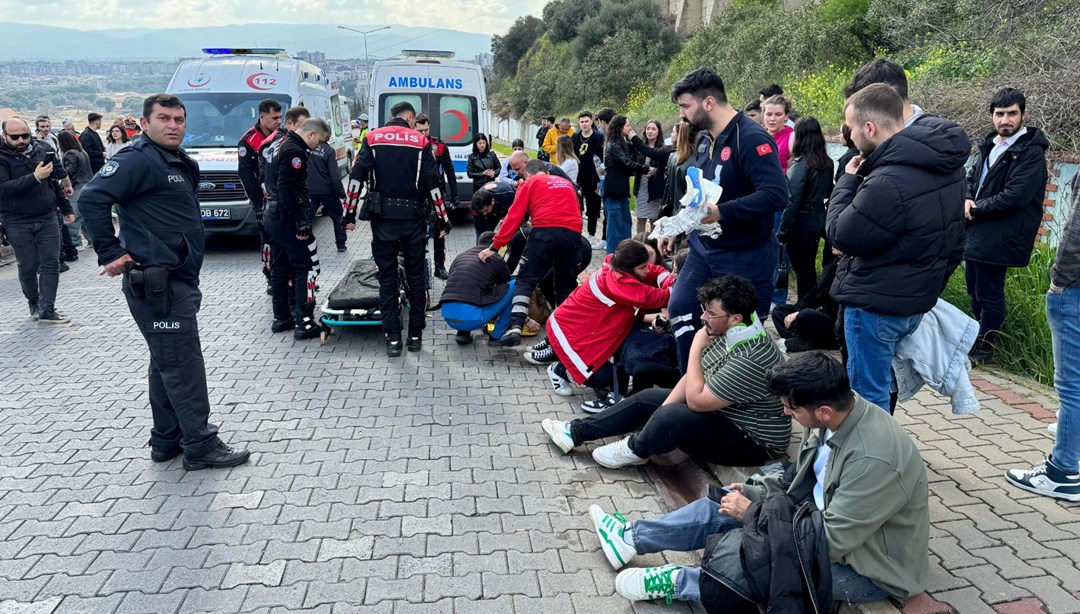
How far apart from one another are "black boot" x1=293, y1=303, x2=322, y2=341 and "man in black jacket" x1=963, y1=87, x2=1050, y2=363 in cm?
537

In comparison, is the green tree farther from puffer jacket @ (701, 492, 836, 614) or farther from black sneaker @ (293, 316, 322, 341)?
puffer jacket @ (701, 492, 836, 614)

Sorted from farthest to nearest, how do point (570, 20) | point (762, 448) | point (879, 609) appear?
point (570, 20) < point (762, 448) < point (879, 609)

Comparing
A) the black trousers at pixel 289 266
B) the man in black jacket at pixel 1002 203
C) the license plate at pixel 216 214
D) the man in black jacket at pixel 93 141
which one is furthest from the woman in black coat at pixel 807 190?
the man in black jacket at pixel 93 141

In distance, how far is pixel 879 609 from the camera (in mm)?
2703

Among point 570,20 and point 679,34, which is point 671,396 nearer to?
point 679,34

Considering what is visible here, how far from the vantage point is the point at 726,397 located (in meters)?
3.60

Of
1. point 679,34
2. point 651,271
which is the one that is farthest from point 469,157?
point 679,34

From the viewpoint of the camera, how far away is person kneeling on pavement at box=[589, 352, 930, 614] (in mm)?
2584

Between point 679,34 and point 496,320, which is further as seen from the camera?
point 679,34

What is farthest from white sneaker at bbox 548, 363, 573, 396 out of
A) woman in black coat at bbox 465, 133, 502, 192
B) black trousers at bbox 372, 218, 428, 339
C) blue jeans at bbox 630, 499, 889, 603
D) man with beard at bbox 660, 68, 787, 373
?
woman in black coat at bbox 465, 133, 502, 192

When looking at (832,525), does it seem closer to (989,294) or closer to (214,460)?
(214,460)

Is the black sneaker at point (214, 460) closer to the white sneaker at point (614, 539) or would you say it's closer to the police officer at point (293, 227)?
the white sneaker at point (614, 539)

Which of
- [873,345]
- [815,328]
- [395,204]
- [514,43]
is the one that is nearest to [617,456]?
[873,345]

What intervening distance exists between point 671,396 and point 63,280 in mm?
8403
